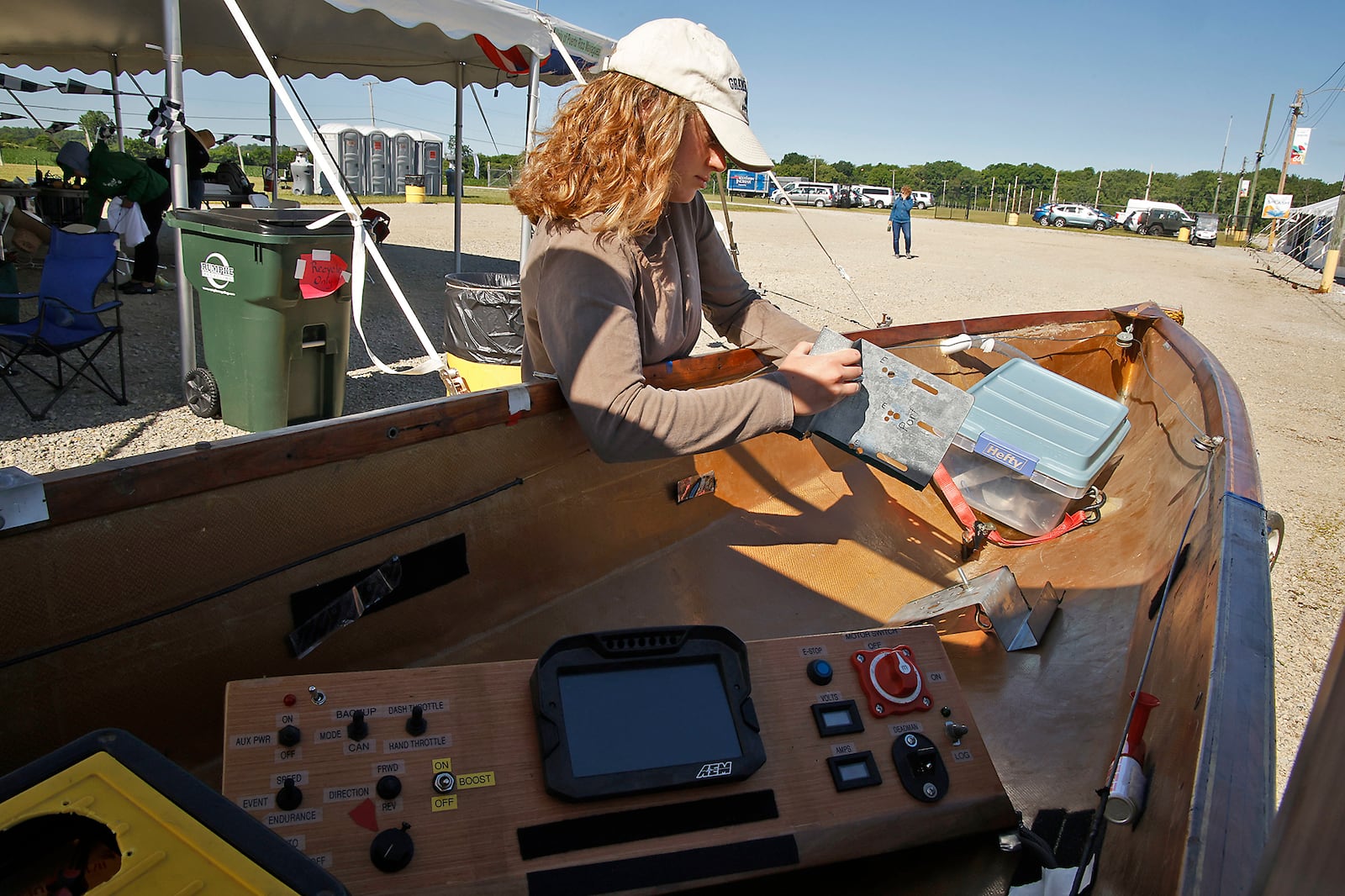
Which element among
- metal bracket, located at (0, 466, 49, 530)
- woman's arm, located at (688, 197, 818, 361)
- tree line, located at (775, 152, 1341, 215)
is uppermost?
tree line, located at (775, 152, 1341, 215)

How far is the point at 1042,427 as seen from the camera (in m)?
3.24

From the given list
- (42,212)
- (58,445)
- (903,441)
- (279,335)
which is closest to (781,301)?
(279,335)

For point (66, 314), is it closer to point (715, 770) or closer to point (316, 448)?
point (316, 448)

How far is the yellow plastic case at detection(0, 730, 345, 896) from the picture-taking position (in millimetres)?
769

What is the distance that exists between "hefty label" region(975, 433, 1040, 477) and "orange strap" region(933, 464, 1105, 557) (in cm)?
19

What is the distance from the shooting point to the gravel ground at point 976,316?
15.5 ft

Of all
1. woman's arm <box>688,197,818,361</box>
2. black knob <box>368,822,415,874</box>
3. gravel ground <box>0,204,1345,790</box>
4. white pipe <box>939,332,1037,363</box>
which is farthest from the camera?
gravel ground <box>0,204,1345,790</box>

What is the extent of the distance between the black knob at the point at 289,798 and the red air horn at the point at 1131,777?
3.81 feet

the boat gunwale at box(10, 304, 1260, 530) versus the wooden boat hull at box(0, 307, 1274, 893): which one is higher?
the boat gunwale at box(10, 304, 1260, 530)

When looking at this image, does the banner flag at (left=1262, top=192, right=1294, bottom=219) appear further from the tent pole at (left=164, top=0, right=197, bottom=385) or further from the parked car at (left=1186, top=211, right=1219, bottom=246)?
the tent pole at (left=164, top=0, right=197, bottom=385)

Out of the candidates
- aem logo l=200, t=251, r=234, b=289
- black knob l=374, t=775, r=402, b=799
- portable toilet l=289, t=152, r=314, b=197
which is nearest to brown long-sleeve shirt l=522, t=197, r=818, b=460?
black knob l=374, t=775, r=402, b=799

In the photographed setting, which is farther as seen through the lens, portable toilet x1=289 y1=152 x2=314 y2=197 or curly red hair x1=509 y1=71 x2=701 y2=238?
portable toilet x1=289 y1=152 x2=314 y2=197

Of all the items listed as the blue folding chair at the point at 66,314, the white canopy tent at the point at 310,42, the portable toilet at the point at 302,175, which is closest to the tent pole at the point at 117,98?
the white canopy tent at the point at 310,42

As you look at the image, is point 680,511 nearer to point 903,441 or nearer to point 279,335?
point 903,441
